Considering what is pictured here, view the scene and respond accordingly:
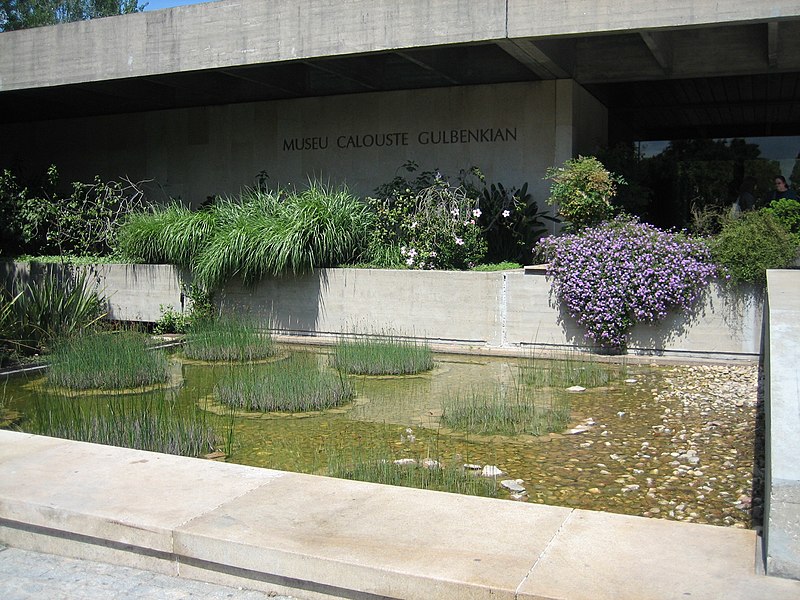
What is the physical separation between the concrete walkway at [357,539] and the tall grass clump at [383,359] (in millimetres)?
4228

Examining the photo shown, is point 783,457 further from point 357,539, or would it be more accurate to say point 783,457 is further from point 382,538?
point 357,539

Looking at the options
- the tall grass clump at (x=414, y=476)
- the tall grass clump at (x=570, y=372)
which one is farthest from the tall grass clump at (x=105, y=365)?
the tall grass clump at (x=570, y=372)

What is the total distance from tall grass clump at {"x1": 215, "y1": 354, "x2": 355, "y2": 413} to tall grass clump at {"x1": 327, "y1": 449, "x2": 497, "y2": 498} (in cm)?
188

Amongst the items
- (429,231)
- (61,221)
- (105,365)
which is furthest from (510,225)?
(61,221)

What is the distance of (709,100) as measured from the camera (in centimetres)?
1739

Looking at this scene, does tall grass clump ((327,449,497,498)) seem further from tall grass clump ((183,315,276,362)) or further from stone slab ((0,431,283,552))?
tall grass clump ((183,315,276,362))

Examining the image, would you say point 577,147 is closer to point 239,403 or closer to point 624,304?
point 624,304

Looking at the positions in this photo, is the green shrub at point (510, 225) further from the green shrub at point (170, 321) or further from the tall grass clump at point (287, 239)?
the green shrub at point (170, 321)

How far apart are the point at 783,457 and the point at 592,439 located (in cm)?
267

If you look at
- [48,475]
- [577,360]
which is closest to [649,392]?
[577,360]

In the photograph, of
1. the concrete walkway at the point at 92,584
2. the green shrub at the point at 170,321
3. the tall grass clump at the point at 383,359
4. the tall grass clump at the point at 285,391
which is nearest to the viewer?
the concrete walkway at the point at 92,584

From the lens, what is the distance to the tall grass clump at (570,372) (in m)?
8.29

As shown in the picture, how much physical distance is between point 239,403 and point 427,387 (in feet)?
6.52

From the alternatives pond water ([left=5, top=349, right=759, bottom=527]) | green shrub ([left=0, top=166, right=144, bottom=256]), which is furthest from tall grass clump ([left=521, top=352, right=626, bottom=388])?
green shrub ([left=0, top=166, right=144, bottom=256])
